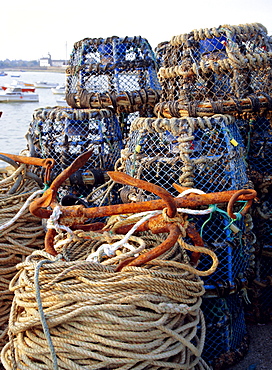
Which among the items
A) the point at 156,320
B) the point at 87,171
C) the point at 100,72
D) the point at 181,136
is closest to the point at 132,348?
the point at 156,320

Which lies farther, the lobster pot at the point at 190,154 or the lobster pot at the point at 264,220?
the lobster pot at the point at 264,220

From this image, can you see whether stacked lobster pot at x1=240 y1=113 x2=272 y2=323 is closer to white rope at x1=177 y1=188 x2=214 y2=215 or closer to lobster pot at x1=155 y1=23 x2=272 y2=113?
lobster pot at x1=155 y1=23 x2=272 y2=113

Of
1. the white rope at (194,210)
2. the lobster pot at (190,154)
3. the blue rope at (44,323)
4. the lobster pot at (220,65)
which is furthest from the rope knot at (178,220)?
the lobster pot at (220,65)

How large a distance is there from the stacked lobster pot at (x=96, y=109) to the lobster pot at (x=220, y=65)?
1.62 ft

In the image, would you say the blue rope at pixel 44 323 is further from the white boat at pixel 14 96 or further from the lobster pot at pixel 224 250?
the white boat at pixel 14 96

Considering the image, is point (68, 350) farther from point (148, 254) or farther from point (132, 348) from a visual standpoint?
point (148, 254)

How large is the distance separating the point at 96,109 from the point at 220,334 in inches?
64.6

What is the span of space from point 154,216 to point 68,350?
2.09 feet

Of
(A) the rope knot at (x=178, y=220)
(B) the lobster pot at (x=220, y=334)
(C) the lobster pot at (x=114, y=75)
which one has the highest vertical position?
(C) the lobster pot at (x=114, y=75)

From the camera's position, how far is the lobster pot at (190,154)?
214 cm

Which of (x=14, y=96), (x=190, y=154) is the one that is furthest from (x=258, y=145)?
(x=14, y=96)

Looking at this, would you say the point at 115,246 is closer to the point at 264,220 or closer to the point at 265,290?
the point at 264,220

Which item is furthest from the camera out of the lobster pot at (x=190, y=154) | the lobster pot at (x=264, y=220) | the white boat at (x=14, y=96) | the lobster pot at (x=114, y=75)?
the white boat at (x=14, y=96)

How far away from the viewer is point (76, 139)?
2875 mm
